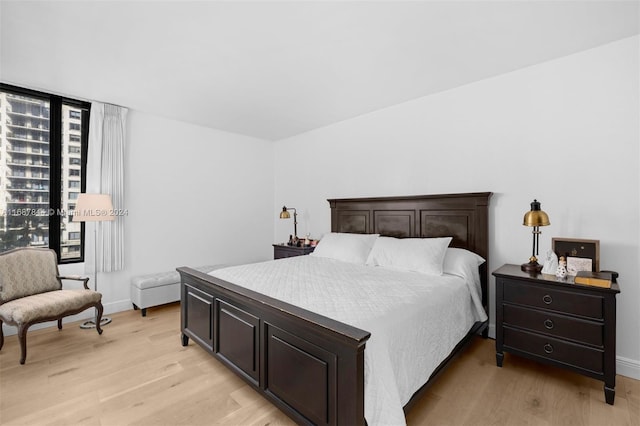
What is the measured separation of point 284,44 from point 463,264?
7.99 ft

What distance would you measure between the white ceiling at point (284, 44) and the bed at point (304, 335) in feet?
4.34

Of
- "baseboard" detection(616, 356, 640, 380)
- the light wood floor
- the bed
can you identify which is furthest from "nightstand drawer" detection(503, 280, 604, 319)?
"baseboard" detection(616, 356, 640, 380)

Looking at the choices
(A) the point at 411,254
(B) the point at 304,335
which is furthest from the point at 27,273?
(A) the point at 411,254

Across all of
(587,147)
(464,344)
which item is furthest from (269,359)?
(587,147)

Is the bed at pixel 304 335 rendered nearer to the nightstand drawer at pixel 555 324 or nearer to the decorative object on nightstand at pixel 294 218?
the nightstand drawer at pixel 555 324

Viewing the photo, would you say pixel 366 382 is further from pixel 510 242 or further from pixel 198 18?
pixel 198 18

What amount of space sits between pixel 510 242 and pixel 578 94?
55.1 inches

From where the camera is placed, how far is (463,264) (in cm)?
271

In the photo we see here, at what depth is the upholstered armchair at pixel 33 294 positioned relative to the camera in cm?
256

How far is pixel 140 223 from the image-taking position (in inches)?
158

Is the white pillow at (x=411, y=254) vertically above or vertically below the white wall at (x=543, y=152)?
below

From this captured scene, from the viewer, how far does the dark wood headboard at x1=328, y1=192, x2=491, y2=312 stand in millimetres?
3006

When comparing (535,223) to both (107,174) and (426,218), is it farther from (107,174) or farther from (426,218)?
(107,174)

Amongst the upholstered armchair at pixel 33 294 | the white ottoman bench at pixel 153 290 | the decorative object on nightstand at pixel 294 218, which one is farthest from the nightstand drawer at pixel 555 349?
the upholstered armchair at pixel 33 294
